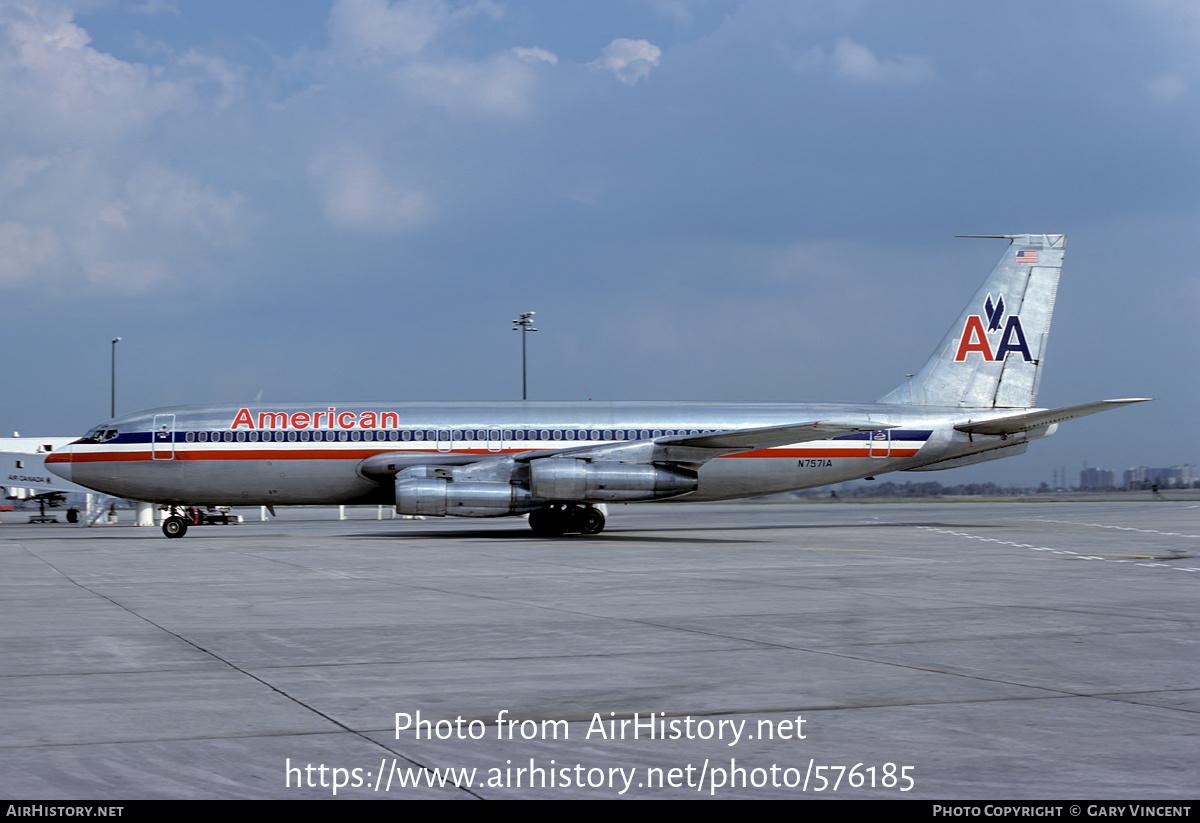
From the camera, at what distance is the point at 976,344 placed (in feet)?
115

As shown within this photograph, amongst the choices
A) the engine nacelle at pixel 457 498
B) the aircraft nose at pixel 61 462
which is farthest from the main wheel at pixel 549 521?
the aircraft nose at pixel 61 462

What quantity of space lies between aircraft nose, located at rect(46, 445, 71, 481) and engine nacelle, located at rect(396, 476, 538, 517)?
9675 millimetres

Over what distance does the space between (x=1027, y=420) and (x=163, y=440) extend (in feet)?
80.6

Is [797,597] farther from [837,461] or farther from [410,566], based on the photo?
[837,461]

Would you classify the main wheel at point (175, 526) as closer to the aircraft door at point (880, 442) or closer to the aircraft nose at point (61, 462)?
the aircraft nose at point (61, 462)

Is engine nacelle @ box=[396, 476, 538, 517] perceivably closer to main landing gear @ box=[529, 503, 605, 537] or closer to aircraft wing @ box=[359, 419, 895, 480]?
aircraft wing @ box=[359, 419, 895, 480]

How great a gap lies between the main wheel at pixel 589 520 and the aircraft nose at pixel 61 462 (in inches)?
564

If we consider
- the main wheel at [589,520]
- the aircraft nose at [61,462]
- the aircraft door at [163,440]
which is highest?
the aircraft door at [163,440]

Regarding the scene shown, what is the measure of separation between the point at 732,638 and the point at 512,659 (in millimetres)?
2257

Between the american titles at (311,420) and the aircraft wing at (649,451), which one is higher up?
the american titles at (311,420)

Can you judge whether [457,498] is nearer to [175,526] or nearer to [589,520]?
[589,520]

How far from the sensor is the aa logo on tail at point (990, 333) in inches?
1382

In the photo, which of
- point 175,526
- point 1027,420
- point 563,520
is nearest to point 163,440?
point 175,526

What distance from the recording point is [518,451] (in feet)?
104
